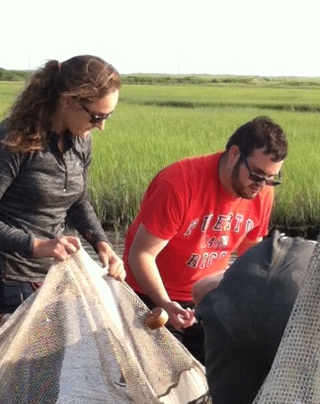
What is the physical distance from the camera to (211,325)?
1.80m

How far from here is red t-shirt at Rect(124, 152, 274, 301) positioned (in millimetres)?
3148

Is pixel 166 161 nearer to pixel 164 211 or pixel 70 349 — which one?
pixel 164 211

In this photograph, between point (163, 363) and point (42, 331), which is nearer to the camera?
point (42, 331)

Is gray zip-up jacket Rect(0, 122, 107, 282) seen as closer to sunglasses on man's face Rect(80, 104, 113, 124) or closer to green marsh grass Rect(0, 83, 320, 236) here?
sunglasses on man's face Rect(80, 104, 113, 124)

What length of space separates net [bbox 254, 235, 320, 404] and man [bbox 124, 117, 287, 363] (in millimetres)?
1414

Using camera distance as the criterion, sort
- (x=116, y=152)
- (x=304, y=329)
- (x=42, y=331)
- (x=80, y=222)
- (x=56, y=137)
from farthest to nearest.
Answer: (x=116, y=152)
(x=80, y=222)
(x=56, y=137)
(x=42, y=331)
(x=304, y=329)

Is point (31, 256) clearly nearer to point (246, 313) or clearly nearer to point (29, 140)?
point (29, 140)

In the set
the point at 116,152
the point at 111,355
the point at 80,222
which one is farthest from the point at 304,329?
the point at 116,152

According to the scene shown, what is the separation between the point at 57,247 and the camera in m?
2.71

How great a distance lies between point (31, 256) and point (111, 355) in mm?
368

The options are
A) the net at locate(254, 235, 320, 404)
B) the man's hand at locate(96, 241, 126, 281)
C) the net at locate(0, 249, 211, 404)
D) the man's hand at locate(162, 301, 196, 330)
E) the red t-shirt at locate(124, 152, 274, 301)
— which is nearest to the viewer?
the net at locate(254, 235, 320, 404)

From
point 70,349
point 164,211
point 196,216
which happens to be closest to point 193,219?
point 196,216

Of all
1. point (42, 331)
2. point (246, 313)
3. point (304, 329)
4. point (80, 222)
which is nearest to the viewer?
point (304, 329)

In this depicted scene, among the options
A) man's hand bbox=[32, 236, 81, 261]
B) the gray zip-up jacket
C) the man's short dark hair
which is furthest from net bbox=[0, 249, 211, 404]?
the man's short dark hair
